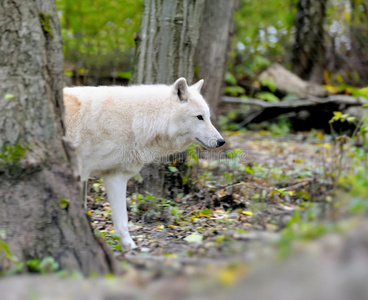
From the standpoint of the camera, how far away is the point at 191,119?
18.3 ft

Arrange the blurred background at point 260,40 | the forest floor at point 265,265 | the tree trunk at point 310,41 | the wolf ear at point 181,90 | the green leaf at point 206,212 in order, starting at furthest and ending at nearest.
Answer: the tree trunk at point 310,41 < the blurred background at point 260,40 < the green leaf at point 206,212 < the wolf ear at point 181,90 < the forest floor at point 265,265

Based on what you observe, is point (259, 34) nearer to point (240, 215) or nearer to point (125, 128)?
point (240, 215)

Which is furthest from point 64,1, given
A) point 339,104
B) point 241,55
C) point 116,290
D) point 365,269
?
point 365,269

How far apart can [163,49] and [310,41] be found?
998 cm

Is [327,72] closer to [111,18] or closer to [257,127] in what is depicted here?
[257,127]

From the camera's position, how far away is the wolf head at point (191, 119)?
5.52 metres

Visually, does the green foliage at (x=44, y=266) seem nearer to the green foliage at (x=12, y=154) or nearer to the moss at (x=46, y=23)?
the green foliage at (x=12, y=154)

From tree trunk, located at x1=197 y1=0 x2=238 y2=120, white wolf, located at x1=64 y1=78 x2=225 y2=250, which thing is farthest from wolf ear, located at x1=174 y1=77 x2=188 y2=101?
tree trunk, located at x1=197 y1=0 x2=238 y2=120

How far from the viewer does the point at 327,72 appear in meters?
15.4

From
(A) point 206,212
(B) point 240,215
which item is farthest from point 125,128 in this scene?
(B) point 240,215

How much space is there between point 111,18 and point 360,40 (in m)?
8.79

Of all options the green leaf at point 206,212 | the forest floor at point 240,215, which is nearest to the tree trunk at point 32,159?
the forest floor at point 240,215

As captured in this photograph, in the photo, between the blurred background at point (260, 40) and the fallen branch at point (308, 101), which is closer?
the fallen branch at point (308, 101)

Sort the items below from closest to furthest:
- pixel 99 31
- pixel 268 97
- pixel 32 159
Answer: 1. pixel 32 159
2. pixel 99 31
3. pixel 268 97
